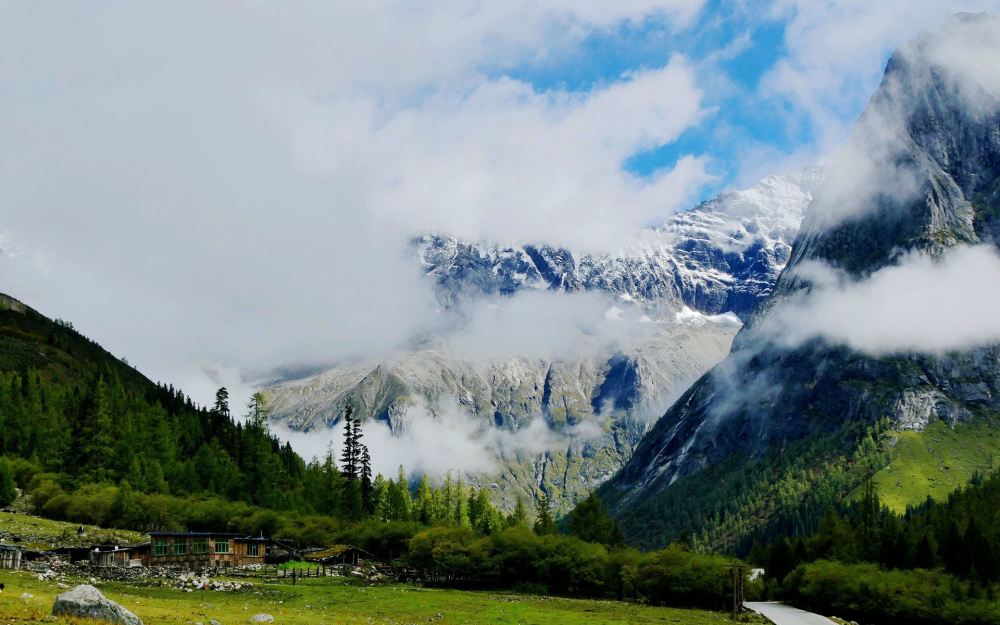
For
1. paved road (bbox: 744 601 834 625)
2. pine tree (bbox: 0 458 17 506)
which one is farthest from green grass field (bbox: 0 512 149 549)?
paved road (bbox: 744 601 834 625)

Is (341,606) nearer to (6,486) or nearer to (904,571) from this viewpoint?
(6,486)

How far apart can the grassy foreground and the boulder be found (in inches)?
39.9

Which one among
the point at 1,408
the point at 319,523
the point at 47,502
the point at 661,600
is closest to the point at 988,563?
the point at 661,600

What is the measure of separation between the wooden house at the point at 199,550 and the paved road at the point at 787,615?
87.7 metres

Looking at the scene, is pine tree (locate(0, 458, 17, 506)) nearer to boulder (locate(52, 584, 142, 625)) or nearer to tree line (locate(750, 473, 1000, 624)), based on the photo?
boulder (locate(52, 584, 142, 625))

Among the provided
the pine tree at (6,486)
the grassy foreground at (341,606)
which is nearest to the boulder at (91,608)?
the grassy foreground at (341,606)

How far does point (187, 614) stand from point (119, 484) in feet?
399

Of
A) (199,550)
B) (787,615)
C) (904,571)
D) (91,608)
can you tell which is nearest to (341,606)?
(199,550)

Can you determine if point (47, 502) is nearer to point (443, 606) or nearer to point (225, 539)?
point (225, 539)

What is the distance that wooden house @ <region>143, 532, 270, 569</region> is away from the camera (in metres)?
134

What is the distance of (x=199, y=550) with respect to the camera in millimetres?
140375

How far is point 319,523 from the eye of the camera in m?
189

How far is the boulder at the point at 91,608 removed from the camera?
4981cm

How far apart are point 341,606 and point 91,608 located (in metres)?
54.7
